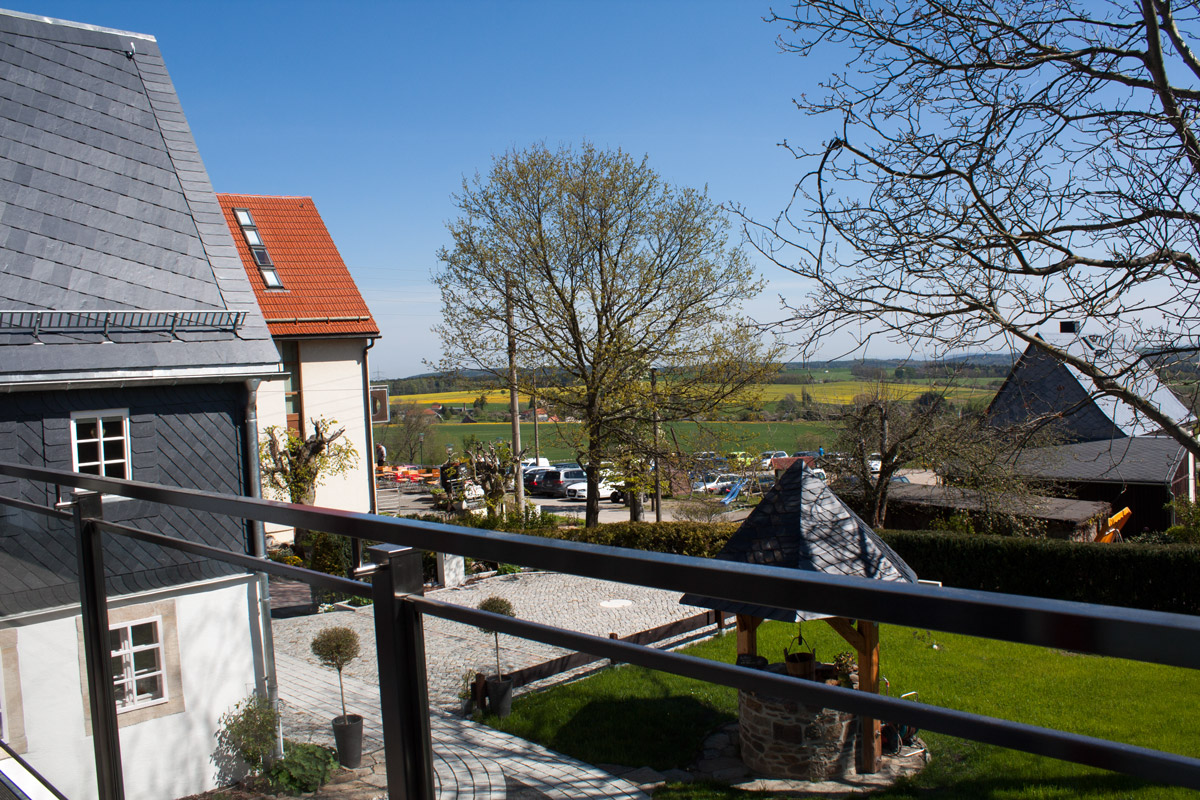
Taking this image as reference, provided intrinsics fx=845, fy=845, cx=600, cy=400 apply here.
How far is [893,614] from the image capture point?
796 mm

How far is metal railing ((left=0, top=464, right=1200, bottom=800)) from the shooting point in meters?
0.71

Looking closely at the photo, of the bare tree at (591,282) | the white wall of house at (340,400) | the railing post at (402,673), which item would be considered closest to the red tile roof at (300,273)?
the white wall of house at (340,400)

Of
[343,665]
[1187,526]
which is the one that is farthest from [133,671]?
[1187,526]

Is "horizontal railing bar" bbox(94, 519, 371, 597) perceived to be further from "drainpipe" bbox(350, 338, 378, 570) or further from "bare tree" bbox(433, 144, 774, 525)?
"drainpipe" bbox(350, 338, 378, 570)

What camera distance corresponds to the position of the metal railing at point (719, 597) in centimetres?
71

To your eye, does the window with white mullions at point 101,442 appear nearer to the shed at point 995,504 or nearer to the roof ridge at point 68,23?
the roof ridge at point 68,23

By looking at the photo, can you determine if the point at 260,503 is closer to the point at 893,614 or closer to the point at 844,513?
the point at 893,614

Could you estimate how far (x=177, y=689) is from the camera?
216cm

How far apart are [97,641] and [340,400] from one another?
815 inches

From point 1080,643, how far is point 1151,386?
749cm

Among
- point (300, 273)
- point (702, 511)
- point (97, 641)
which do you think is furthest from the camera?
point (702, 511)

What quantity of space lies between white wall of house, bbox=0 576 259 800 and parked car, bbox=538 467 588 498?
38146 mm

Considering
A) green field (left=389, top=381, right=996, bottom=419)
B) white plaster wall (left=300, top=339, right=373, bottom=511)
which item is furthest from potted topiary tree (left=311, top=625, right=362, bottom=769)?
white plaster wall (left=300, top=339, right=373, bottom=511)

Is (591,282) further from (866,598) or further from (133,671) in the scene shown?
(866,598)
